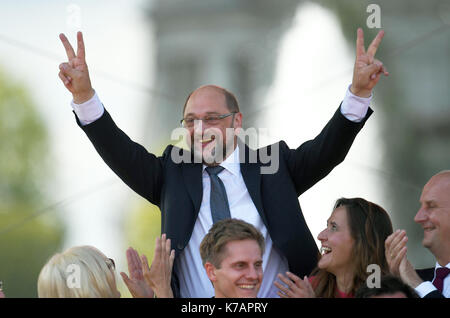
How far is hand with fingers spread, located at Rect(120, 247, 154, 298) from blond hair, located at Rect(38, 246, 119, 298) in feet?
0.97

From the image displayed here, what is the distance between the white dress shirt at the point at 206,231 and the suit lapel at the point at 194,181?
0.04 metres

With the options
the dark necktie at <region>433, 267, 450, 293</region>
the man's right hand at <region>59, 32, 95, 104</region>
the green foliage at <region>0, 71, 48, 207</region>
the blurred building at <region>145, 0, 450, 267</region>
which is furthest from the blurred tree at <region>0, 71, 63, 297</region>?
the dark necktie at <region>433, 267, 450, 293</region>

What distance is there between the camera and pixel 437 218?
12.8 feet

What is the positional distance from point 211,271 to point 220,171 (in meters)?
0.77

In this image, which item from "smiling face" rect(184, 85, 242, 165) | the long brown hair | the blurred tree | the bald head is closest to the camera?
the long brown hair

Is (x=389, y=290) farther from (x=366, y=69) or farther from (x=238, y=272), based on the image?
(x=366, y=69)

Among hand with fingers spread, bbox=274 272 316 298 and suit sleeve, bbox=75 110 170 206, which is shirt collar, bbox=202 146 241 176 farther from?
hand with fingers spread, bbox=274 272 316 298

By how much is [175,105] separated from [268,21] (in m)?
1.52

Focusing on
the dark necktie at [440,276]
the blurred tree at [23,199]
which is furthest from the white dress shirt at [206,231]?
the blurred tree at [23,199]

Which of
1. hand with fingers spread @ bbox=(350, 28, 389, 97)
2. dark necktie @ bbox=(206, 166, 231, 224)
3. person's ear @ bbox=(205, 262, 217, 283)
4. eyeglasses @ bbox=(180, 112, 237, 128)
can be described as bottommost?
person's ear @ bbox=(205, 262, 217, 283)

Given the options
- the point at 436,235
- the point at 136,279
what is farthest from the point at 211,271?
the point at 436,235

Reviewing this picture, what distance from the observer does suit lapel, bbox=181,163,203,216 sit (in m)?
3.91
